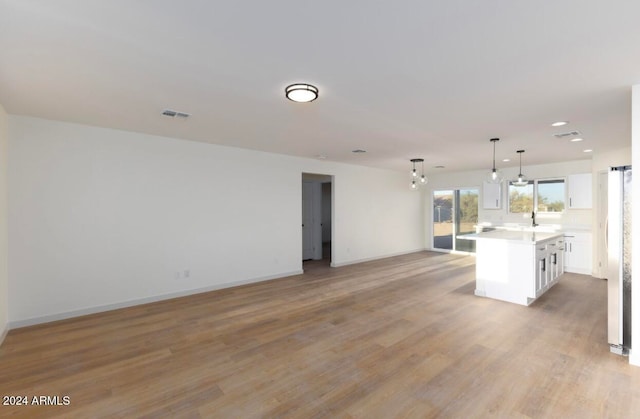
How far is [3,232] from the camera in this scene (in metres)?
3.33

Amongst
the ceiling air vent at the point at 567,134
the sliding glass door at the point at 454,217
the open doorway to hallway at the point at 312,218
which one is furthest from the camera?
the sliding glass door at the point at 454,217

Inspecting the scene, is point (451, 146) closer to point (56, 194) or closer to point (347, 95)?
point (347, 95)

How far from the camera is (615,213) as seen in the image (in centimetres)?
296

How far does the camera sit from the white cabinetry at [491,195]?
793 centimetres

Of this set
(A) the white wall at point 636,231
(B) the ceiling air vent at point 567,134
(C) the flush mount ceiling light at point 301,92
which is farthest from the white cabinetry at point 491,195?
(C) the flush mount ceiling light at point 301,92

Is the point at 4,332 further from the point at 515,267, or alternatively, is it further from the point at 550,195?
the point at 550,195

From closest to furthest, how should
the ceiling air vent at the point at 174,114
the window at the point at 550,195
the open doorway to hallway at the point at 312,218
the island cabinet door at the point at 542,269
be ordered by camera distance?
1. the ceiling air vent at the point at 174,114
2. the island cabinet door at the point at 542,269
3. the window at the point at 550,195
4. the open doorway to hallway at the point at 312,218

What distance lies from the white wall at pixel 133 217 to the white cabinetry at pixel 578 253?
5877 mm

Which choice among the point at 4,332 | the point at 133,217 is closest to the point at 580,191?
the point at 133,217

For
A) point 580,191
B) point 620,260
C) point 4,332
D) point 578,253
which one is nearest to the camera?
point 620,260

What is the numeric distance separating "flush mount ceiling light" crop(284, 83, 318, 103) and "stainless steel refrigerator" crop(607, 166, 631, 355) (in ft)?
10.6

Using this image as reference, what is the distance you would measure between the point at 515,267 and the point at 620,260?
1547mm

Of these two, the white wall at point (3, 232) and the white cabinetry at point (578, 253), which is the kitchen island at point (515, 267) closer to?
the white cabinetry at point (578, 253)

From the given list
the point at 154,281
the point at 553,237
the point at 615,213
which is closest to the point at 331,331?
the point at 154,281
